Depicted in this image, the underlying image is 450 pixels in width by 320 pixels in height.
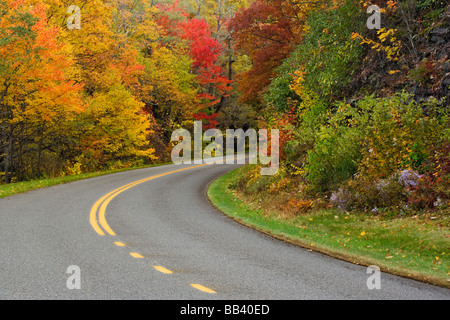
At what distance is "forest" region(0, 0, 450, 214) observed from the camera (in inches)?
373

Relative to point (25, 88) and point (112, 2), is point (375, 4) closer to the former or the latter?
point (25, 88)

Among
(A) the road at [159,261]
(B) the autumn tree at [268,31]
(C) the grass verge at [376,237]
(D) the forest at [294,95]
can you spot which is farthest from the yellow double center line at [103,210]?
(B) the autumn tree at [268,31]

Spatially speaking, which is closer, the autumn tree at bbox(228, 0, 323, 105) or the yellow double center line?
the yellow double center line

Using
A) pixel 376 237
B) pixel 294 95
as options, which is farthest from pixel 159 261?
pixel 294 95

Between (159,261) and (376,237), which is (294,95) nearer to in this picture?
(376,237)

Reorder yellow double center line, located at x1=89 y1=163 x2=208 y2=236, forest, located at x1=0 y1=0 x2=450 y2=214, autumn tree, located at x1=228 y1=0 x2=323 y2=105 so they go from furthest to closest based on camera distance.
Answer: autumn tree, located at x1=228 y1=0 x2=323 y2=105 < forest, located at x1=0 y1=0 x2=450 y2=214 < yellow double center line, located at x1=89 y1=163 x2=208 y2=236

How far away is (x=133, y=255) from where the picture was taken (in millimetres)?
7008

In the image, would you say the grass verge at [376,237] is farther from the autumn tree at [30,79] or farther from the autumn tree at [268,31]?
the autumn tree at [30,79]

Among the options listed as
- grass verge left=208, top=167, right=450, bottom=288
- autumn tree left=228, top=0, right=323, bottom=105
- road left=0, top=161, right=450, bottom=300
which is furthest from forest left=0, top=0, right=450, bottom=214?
road left=0, top=161, right=450, bottom=300

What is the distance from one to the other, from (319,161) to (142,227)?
5.42 metres

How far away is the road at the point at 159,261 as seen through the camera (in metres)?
5.25

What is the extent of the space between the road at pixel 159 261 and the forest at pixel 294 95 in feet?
10.2

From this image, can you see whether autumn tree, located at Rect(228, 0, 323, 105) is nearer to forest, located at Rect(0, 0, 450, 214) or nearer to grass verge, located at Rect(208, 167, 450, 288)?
forest, located at Rect(0, 0, 450, 214)

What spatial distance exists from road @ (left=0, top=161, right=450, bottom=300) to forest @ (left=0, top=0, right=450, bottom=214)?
122 inches
